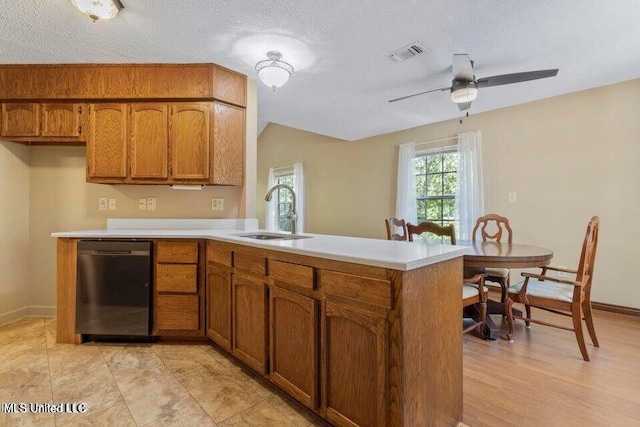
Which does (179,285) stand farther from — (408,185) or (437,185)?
(437,185)

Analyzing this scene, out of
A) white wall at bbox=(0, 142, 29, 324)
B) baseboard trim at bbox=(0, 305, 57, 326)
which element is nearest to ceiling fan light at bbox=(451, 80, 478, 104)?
white wall at bbox=(0, 142, 29, 324)

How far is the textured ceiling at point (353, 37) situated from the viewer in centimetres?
191

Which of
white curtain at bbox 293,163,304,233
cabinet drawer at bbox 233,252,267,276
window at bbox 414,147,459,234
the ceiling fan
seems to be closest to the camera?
cabinet drawer at bbox 233,252,267,276

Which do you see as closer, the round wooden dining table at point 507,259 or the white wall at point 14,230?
the round wooden dining table at point 507,259

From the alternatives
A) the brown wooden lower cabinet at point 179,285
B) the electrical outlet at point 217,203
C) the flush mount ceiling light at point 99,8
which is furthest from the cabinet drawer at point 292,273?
the flush mount ceiling light at point 99,8

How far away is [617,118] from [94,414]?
494cm

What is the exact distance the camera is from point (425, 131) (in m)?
4.40

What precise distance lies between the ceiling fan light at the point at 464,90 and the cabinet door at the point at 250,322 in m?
2.19

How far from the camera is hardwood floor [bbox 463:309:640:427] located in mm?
1501

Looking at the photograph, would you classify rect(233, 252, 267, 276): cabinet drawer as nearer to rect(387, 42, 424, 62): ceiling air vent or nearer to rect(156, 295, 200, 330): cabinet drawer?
rect(156, 295, 200, 330): cabinet drawer

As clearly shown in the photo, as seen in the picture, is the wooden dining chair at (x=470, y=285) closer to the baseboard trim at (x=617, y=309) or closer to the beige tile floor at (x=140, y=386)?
the beige tile floor at (x=140, y=386)

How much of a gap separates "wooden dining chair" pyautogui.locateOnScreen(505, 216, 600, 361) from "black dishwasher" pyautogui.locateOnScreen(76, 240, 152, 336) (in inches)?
113

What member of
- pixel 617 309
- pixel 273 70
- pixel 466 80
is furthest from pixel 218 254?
pixel 617 309

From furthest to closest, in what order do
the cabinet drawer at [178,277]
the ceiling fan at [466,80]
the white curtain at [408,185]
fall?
the white curtain at [408,185] < the ceiling fan at [466,80] < the cabinet drawer at [178,277]
